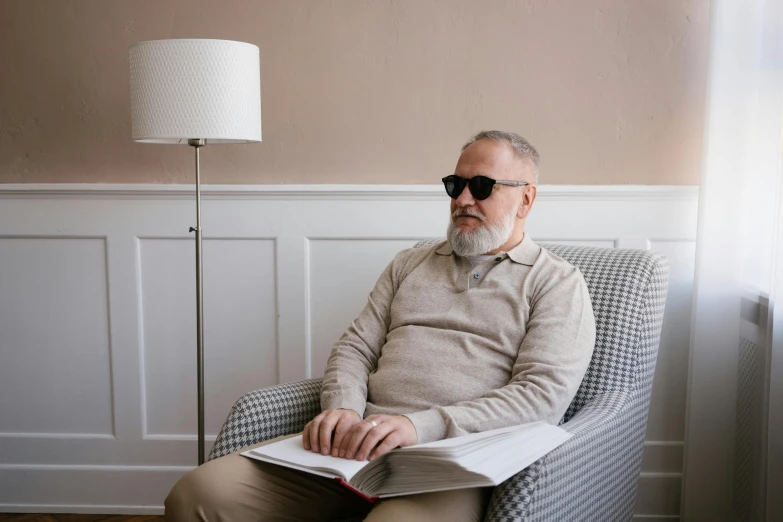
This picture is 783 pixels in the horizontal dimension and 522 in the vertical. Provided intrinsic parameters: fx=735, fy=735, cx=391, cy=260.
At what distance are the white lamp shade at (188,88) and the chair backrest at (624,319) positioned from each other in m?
1.04

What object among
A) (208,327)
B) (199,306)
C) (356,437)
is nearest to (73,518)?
(208,327)

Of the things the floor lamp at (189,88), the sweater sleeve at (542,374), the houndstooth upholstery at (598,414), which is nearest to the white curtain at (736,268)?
the houndstooth upholstery at (598,414)

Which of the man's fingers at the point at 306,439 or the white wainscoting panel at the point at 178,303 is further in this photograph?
the white wainscoting panel at the point at 178,303

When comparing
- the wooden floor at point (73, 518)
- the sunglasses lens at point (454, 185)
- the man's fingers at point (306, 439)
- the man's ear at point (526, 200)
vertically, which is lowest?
the wooden floor at point (73, 518)

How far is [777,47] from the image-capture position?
1887 mm

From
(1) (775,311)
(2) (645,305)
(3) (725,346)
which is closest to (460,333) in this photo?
(2) (645,305)

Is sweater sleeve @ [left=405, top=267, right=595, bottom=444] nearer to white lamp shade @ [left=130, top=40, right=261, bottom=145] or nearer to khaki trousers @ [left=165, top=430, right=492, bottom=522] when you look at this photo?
khaki trousers @ [left=165, top=430, right=492, bottom=522]

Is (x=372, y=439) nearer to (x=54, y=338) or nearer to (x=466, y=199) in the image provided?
(x=466, y=199)

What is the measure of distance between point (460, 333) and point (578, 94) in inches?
41.3

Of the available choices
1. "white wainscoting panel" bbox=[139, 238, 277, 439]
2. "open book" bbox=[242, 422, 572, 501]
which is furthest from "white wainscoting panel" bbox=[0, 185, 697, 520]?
"open book" bbox=[242, 422, 572, 501]

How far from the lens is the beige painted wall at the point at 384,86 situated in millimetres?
2350

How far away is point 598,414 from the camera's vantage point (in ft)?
5.14

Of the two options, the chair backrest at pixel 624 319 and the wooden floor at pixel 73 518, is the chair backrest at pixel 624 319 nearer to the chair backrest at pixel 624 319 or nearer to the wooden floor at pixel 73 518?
the chair backrest at pixel 624 319

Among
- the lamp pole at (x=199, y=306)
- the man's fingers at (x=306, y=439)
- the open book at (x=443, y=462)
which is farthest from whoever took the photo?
the lamp pole at (x=199, y=306)
